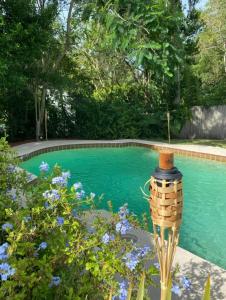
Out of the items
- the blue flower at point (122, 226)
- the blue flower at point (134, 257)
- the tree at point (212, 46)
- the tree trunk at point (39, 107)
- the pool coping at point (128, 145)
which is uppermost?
the tree at point (212, 46)

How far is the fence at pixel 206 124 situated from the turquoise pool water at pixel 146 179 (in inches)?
149

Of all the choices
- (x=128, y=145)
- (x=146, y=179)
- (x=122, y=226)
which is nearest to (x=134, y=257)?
(x=122, y=226)

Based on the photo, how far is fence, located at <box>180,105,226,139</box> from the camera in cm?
1542

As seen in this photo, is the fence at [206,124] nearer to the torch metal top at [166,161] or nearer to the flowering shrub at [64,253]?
the flowering shrub at [64,253]

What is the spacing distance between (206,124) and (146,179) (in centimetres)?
799

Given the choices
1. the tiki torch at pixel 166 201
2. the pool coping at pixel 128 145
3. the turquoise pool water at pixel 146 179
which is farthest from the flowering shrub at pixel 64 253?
the pool coping at pixel 128 145

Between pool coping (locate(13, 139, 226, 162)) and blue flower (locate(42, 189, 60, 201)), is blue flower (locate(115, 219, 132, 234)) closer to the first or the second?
blue flower (locate(42, 189, 60, 201))

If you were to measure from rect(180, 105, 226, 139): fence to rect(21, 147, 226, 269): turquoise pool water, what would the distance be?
12.4 ft

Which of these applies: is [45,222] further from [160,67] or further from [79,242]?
[160,67]

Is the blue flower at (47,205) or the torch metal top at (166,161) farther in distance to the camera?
the blue flower at (47,205)

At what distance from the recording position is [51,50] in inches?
557

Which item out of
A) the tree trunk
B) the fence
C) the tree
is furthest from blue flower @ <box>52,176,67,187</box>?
the tree

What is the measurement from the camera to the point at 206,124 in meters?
16.0

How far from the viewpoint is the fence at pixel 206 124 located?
15.4 meters
